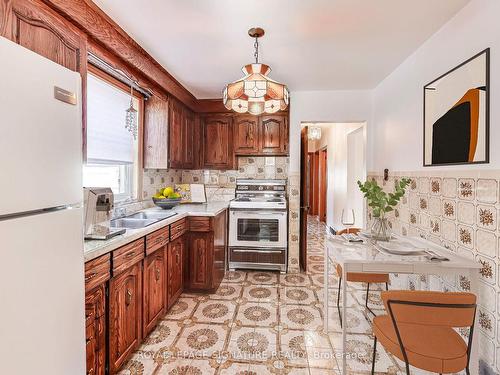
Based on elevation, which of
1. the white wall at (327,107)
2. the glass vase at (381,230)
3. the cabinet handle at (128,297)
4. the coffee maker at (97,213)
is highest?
the white wall at (327,107)

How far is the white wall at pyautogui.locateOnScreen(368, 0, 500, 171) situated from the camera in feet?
5.08

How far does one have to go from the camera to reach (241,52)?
95.5 inches

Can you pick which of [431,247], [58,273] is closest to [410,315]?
[431,247]

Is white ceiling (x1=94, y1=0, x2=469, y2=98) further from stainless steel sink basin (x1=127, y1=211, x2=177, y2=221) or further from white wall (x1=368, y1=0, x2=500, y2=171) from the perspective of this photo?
stainless steel sink basin (x1=127, y1=211, x2=177, y2=221)

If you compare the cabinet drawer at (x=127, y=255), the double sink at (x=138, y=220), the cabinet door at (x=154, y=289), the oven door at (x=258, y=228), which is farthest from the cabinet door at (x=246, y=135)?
the cabinet drawer at (x=127, y=255)

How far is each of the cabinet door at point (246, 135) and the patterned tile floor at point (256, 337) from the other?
5.97 ft

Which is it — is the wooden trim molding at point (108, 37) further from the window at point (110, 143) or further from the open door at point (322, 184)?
the open door at point (322, 184)

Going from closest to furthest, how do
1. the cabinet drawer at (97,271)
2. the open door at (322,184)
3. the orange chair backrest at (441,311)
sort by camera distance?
the orange chair backrest at (441,311)
the cabinet drawer at (97,271)
the open door at (322,184)

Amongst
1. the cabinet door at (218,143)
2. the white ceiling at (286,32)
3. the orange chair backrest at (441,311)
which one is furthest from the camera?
the cabinet door at (218,143)

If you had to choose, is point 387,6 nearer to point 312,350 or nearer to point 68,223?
point 68,223

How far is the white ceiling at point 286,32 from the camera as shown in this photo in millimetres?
1770

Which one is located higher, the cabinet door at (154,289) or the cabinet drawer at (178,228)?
the cabinet drawer at (178,228)

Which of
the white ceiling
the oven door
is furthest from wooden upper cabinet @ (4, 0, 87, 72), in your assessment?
the oven door

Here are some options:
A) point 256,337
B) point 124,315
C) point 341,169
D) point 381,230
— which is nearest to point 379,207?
point 381,230
